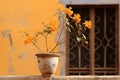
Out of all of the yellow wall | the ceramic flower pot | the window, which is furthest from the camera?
the window

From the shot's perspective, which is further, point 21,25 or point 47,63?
point 21,25

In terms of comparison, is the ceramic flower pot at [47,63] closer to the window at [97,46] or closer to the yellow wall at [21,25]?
the yellow wall at [21,25]

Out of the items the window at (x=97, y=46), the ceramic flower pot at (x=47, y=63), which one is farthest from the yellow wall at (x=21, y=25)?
the ceramic flower pot at (x=47, y=63)

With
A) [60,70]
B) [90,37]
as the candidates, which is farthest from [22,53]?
[90,37]

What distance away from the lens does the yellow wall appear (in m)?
7.66

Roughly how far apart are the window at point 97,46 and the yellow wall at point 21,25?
0.38 metres

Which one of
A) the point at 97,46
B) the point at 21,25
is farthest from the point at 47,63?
the point at 97,46

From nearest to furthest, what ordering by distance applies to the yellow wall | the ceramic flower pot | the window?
the ceramic flower pot, the yellow wall, the window

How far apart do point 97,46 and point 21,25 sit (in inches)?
52.5

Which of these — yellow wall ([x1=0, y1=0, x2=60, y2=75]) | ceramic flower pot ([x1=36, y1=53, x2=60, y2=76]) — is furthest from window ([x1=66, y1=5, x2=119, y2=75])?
ceramic flower pot ([x1=36, y1=53, x2=60, y2=76])

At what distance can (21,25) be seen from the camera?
305 inches

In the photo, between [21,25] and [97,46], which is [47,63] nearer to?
[21,25]

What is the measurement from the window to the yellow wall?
383 mm

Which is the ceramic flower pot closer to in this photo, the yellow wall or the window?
the yellow wall
